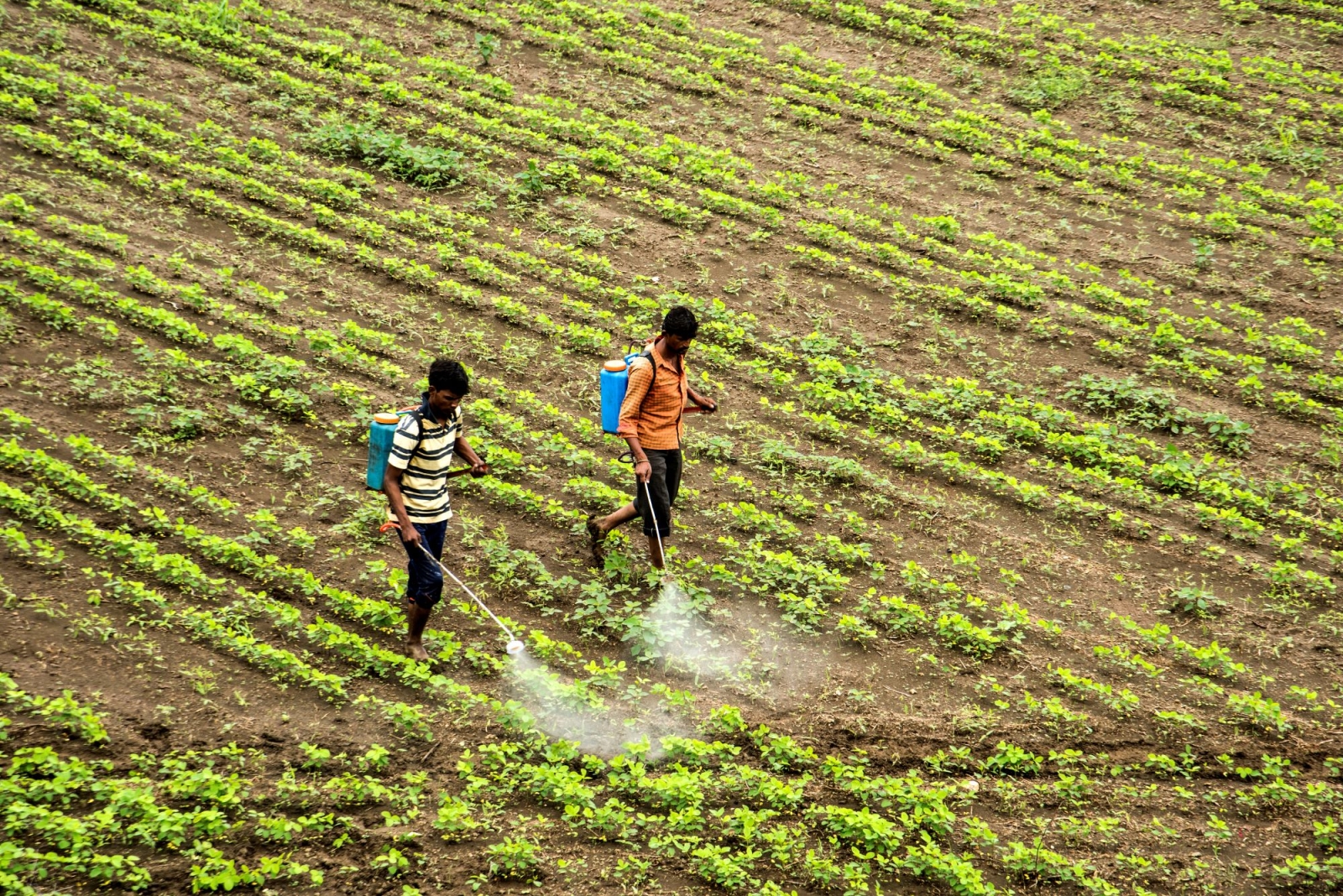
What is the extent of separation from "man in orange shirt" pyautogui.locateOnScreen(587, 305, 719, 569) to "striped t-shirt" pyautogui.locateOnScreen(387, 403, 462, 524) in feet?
4.41

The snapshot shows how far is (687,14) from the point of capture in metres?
16.5

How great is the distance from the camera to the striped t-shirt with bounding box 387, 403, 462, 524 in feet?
20.3

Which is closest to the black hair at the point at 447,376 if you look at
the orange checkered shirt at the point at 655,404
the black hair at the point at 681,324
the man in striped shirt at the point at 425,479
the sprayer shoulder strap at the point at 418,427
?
the man in striped shirt at the point at 425,479

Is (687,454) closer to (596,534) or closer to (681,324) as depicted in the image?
(596,534)

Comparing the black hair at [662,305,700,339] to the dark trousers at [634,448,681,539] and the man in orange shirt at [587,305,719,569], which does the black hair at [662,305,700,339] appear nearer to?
the man in orange shirt at [587,305,719,569]

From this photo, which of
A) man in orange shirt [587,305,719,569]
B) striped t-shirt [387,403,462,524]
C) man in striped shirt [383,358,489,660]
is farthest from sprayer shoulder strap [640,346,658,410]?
striped t-shirt [387,403,462,524]

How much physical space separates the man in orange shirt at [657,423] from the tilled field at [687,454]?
1.57 feet

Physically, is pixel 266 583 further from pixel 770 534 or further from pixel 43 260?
pixel 43 260

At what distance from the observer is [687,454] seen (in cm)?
918

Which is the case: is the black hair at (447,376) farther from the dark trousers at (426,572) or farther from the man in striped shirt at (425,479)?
the dark trousers at (426,572)

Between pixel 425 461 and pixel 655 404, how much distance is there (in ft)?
5.78

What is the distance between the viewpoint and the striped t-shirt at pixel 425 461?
244 inches

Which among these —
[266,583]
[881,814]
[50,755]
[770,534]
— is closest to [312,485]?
[266,583]

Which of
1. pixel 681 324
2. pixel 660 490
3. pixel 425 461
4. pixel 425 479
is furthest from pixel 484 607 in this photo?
pixel 681 324
